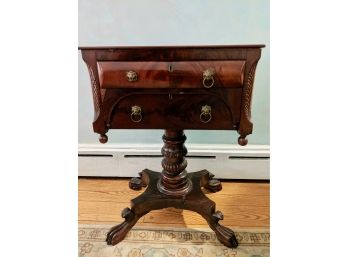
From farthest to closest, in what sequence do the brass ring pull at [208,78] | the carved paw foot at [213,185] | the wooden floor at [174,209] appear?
→ the carved paw foot at [213,185] < the wooden floor at [174,209] < the brass ring pull at [208,78]

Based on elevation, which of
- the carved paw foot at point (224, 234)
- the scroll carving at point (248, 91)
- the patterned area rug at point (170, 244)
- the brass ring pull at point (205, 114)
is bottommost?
the patterned area rug at point (170, 244)

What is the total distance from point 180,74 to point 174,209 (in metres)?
0.82

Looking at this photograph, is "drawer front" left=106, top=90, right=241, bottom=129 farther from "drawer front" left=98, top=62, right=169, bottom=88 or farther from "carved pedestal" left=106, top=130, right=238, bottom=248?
"carved pedestal" left=106, top=130, right=238, bottom=248

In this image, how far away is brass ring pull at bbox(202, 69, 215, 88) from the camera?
0.91 metres

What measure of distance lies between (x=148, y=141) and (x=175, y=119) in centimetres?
64

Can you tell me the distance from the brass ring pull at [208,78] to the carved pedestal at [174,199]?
1.12ft

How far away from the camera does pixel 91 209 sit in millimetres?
1429

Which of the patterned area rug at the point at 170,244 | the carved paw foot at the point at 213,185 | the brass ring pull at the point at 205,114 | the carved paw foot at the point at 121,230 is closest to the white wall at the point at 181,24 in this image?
the carved paw foot at the point at 213,185

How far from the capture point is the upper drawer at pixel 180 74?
36.2 inches

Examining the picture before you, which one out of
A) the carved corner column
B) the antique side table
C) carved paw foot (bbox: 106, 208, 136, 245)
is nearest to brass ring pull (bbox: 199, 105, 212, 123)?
the antique side table

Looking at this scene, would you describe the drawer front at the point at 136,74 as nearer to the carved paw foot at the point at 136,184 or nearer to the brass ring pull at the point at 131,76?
the brass ring pull at the point at 131,76

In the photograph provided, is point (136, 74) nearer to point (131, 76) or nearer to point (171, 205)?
point (131, 76)
